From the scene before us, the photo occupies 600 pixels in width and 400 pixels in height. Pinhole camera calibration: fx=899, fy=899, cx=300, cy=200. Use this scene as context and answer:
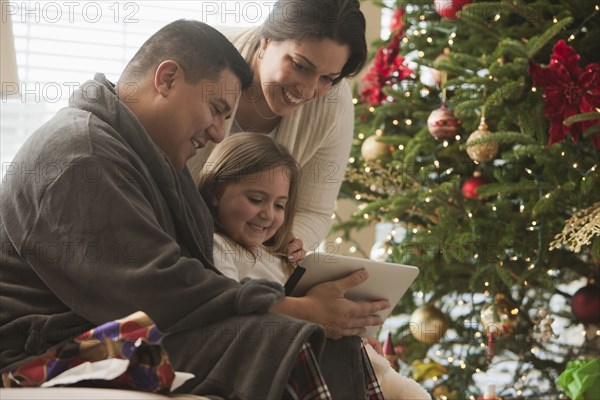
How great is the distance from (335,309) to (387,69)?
1.99 metres

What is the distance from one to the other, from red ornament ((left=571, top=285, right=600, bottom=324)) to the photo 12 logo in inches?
77.3

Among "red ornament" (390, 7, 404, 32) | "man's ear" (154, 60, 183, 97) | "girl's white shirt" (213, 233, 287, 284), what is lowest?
"girl's white shirt" (213, 233, 287, 284)

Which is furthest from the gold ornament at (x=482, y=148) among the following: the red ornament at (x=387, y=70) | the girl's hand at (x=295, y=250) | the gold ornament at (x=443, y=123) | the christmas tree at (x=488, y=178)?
the girl's hand at (x=295, y=250)

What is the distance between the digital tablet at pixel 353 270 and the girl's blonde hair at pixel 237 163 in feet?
1.48

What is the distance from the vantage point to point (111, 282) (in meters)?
1.37

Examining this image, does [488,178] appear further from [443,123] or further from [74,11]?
[74,11]

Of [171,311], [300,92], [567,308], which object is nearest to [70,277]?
[171,311]

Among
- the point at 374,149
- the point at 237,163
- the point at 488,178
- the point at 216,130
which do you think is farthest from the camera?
the point at 374,149

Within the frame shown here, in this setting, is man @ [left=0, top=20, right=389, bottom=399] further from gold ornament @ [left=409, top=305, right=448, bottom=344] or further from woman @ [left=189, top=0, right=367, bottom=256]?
gold ornament @ [left=409, top=305, right=448, bottom=344]

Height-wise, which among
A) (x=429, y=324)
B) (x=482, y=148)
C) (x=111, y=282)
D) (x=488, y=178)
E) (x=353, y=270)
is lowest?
(x=429, y=324)

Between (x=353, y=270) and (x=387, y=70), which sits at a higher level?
(x=353, y=270)

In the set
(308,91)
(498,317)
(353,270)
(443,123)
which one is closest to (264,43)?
(308,91)

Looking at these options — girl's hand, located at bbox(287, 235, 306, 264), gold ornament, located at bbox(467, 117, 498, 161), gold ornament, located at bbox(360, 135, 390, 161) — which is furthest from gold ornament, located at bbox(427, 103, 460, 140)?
girl's hand, located at bbox(287, 235, 306, 264)

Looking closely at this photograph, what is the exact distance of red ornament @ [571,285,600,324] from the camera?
9.94 feet
